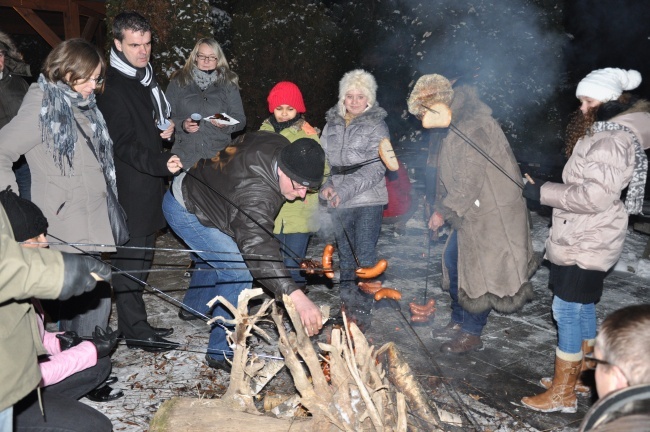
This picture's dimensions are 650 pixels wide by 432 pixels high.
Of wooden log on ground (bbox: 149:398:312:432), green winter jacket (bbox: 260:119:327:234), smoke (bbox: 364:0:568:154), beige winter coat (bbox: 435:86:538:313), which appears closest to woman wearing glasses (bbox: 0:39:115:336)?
wooden log on ground (bbox: 149:398:312:432)

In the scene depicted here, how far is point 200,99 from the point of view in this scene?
553 cm

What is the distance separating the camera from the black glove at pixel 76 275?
2.36 meters

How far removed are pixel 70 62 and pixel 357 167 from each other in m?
2.36

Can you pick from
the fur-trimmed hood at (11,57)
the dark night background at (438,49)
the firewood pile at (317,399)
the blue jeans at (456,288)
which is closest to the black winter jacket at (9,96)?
the fur-trimmed hood at (11,57)

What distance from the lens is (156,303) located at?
Result: 591 cm

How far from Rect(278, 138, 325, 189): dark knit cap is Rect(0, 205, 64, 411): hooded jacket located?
4.98 ft

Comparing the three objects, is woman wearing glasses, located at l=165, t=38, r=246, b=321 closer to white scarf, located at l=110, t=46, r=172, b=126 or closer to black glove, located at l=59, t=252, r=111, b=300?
white scarf, located at l=110, t=46, r=172, b=126

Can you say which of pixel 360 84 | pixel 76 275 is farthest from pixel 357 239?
pixel 76 275

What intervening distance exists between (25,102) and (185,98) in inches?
72.2

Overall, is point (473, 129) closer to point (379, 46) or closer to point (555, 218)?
point (555, 218)

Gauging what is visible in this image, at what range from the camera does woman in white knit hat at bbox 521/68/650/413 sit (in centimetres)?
367

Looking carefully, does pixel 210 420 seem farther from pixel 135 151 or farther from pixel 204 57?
pixel 204 57

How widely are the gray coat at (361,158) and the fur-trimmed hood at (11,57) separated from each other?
118 inches

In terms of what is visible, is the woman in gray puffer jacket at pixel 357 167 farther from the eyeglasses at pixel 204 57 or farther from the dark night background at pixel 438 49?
the dark night background at pixel 438 49
